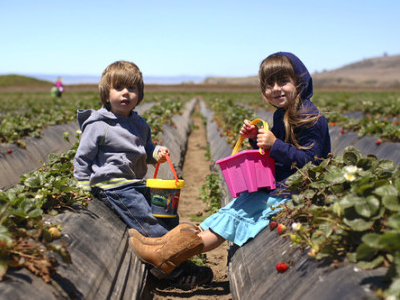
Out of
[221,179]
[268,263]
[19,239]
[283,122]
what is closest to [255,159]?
[283,122]

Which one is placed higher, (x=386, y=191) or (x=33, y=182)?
(x=386, y=191)

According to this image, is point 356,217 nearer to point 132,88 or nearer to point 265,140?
point 265,140

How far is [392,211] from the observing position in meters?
2.06

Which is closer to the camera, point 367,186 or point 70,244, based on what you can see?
point 367,186

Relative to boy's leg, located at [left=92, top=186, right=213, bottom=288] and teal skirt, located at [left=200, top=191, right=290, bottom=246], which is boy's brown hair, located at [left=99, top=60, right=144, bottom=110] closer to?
boy's leg, located at [left=92, top=186, right=213, bottom=288]

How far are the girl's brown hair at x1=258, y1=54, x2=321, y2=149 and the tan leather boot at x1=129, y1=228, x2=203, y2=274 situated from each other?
1.01 meters

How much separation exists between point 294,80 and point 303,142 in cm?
46

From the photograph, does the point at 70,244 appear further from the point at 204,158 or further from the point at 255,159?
the point at 204,158

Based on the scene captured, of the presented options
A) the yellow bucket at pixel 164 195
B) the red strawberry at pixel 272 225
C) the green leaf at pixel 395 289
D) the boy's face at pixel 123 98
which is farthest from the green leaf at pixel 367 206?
the boy's face at pixel 123 98

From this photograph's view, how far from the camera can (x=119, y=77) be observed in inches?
141

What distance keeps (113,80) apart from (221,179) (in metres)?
2.71

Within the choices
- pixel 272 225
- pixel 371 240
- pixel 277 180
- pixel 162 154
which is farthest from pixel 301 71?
pixel 371 240

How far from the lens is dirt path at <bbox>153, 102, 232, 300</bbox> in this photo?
340 centimetres

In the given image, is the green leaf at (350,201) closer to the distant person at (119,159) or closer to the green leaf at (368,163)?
the green leaf at (368,163)
